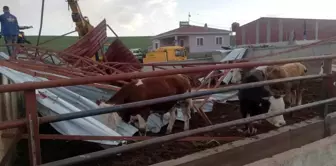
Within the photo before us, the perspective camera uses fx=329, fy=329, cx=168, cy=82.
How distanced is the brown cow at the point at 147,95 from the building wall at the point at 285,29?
117 feet

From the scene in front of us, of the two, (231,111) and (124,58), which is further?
(124,58)

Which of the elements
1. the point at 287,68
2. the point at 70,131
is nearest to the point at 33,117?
the point at 70,131

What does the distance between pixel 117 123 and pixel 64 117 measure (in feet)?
10.5

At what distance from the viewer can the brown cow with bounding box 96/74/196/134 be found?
558cm

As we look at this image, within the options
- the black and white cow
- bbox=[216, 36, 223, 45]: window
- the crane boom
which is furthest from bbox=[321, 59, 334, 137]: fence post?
bbox=[216, 36, 223, 45]: window

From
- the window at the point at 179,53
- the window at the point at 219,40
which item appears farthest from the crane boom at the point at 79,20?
the window at the point at 219,40

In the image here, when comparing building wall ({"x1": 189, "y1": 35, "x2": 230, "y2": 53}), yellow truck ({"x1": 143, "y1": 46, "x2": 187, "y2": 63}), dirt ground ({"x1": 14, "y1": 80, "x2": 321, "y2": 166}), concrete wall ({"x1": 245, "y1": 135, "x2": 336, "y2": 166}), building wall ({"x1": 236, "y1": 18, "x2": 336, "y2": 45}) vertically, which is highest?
building wall ({"x1": 236, "y1": 18, "x2": 336, "y2": 45})

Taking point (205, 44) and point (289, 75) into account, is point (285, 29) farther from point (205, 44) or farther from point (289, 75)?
point (289, 75)

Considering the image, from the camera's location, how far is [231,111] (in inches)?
307

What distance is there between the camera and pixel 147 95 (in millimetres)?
5750

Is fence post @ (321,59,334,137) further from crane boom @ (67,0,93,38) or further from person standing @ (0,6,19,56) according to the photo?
crane boom @ (67,0,93,38)

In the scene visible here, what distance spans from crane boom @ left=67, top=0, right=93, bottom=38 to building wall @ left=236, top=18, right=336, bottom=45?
95.3ft

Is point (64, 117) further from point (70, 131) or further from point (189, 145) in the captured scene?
point (189, 145)

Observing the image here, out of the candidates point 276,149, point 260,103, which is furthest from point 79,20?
point 276,149
